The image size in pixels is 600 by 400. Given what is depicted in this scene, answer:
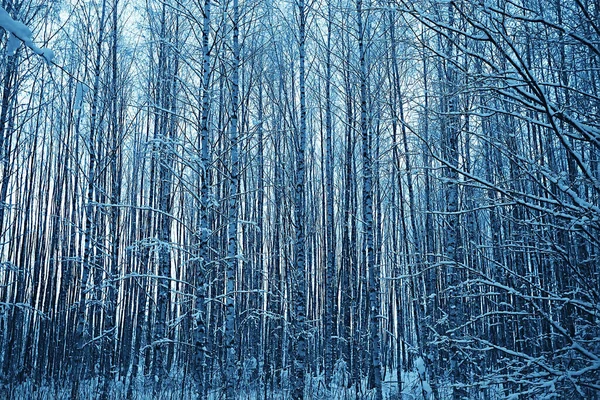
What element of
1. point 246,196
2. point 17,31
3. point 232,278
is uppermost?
Result: point 246,196

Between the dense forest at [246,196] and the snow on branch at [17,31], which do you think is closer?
the snow on branch at [17,31]

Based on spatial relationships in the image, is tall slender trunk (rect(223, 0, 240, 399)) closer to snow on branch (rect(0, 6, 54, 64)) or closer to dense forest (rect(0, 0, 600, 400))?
dense forest (rect(0, 0, 600, 400))

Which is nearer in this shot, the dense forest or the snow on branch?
the snow on branch

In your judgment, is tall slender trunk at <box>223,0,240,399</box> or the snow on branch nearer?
the snow on branch

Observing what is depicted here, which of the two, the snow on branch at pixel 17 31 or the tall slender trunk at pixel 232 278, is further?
the tall slender trunk at pixel 232 278

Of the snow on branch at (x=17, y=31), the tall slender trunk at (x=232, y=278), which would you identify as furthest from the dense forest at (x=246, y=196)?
the snow on branch at (x=17, y=31)

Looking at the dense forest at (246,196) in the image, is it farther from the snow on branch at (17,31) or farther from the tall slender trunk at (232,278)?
the snow on branch at (17,31)

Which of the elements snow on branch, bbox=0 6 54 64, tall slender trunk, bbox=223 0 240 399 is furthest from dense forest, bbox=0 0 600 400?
snow on branch, bbox=0 6 54 64

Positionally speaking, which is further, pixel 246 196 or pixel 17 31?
pixel 246 196

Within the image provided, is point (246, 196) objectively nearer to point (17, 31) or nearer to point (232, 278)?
point (232, 278)

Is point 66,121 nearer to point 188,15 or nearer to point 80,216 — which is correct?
point 80,216

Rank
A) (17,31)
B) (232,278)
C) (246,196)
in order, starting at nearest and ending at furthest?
(17,31) → (232,278) → (246,196)

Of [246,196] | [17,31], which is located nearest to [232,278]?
[17,31]

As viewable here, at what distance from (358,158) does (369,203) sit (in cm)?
927
